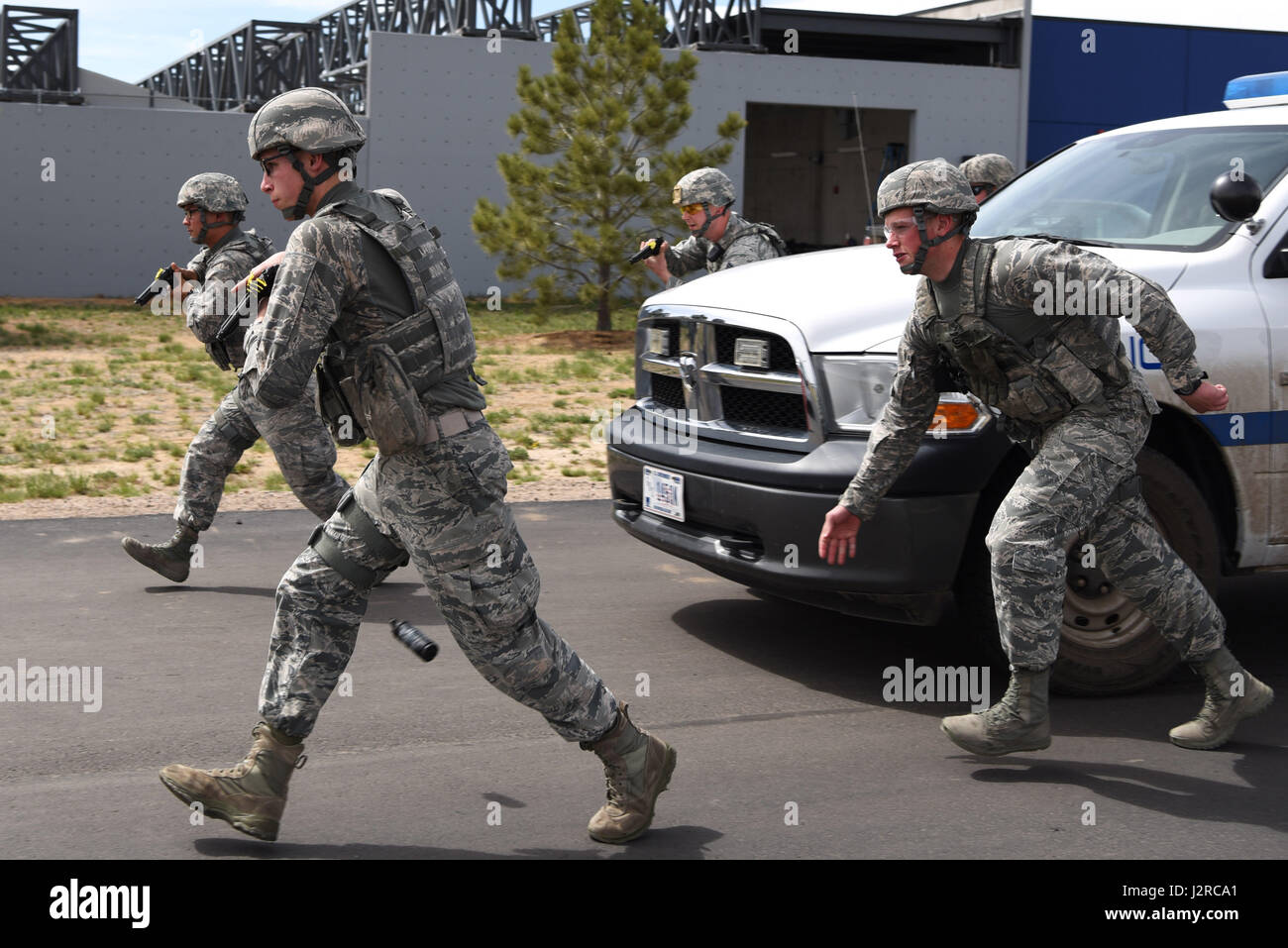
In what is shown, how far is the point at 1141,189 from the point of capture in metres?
5.87

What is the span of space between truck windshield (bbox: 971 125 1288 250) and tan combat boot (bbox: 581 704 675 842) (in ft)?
9.20

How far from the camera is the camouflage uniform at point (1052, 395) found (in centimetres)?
445

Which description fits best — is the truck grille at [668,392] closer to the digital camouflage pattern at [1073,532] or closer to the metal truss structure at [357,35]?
the digital camouflage pattern at [1073,532]

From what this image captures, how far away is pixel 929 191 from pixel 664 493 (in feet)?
5.62

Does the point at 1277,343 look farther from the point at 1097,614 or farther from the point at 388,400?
the point at 388,400

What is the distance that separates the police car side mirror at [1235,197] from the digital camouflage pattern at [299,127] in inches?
118

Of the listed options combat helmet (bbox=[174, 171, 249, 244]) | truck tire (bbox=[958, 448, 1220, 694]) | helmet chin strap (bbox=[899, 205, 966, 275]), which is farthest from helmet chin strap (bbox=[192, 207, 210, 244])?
truck tire (bbox=[958, 448, 1220, 694])

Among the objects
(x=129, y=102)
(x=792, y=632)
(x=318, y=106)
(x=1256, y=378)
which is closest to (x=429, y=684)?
(x=792, y=632)

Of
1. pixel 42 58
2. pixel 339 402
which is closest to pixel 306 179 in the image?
pixel 339 402

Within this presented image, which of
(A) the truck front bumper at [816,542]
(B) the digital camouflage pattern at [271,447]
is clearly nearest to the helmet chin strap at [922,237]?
(A) the truck front bumper at [816,542]

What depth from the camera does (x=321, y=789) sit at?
438 centimetres

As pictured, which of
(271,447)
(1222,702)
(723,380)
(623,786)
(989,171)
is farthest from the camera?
(989,171)

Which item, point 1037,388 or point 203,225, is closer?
point 1037,388

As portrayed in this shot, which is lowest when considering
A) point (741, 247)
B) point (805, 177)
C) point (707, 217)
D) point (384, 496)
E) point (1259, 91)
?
point (384, 496)
